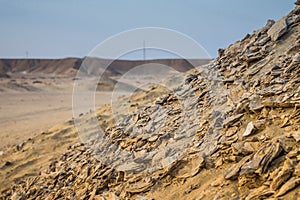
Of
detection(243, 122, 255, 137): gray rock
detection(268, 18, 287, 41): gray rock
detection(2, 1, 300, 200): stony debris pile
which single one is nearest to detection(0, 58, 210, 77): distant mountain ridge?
detection(268, 18, 287, 41): gray rock

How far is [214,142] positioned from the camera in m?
5.45

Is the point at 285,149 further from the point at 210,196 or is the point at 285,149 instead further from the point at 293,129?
the point at 210,196

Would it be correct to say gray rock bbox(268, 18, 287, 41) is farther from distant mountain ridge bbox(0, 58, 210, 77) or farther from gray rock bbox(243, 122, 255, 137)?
distant mountain ridge bbox(0, 58, 210, 77)

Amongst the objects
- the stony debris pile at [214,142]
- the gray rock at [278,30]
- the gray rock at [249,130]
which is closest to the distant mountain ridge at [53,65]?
the gray rock at [278,30]

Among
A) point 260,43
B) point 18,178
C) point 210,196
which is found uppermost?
point 260,43

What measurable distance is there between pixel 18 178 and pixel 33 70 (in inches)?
3665

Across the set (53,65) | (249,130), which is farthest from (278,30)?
(53,65)

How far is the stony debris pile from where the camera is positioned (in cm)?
436

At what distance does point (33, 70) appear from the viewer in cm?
9706

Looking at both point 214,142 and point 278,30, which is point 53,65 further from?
point 214,142

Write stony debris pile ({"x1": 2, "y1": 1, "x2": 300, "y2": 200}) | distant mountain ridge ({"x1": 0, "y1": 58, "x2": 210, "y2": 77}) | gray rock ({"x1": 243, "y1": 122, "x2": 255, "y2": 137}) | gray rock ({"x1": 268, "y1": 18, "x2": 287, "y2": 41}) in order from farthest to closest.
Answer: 1. distant mountain ridge ({"x1": 0, "y1": 58, "x2": 210, "y2": 77})
2. gray rock ({"x1": 268, "y1": 18, "x2": 287, "y2": 41})
3. gray rock ({"x1": 243, "y1": 122, "x2": 255, "y2": 137})
4. stony debris pile ({"x1": 2, "y1": 1, "x2": 300, "y2": 200})

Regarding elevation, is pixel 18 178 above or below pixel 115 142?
below

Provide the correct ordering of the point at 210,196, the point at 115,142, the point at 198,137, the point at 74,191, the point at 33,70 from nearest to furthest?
1. the point at 210,196
2. the point at 198,137
3. the point at 74,191
4. the point at 115,142
5. the point at 33,70

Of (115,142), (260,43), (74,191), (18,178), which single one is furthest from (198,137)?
(18,178)
